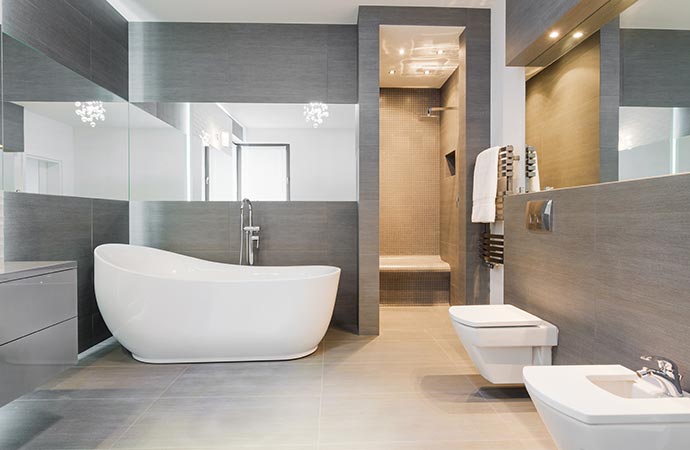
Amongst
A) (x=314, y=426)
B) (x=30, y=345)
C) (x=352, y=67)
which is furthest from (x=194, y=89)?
(x=314, y=426)

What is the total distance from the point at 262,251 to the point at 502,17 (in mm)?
2839

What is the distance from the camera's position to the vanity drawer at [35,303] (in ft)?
5.70

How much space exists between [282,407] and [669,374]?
1.73 meters

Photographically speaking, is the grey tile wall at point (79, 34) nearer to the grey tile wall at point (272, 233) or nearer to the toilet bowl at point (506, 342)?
the grey tile wall at point (272, 233)

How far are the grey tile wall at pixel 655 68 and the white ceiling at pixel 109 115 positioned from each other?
315 cm

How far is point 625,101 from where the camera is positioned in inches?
72.1

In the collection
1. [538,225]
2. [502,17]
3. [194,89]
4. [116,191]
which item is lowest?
[538,225]

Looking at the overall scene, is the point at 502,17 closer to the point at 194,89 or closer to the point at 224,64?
the point at 224,64

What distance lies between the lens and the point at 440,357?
3082 millimetres

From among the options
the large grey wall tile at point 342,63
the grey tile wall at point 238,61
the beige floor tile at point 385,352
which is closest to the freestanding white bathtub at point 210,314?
the beige floor tile at point 385,352

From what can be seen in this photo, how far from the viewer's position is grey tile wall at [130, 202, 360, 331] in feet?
12.7

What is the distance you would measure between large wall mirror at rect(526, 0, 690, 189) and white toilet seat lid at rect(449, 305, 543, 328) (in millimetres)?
772

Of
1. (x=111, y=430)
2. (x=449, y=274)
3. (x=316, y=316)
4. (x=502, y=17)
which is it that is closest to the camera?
(x=111, y=430)

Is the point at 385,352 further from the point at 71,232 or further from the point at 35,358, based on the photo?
the point at 71,232
